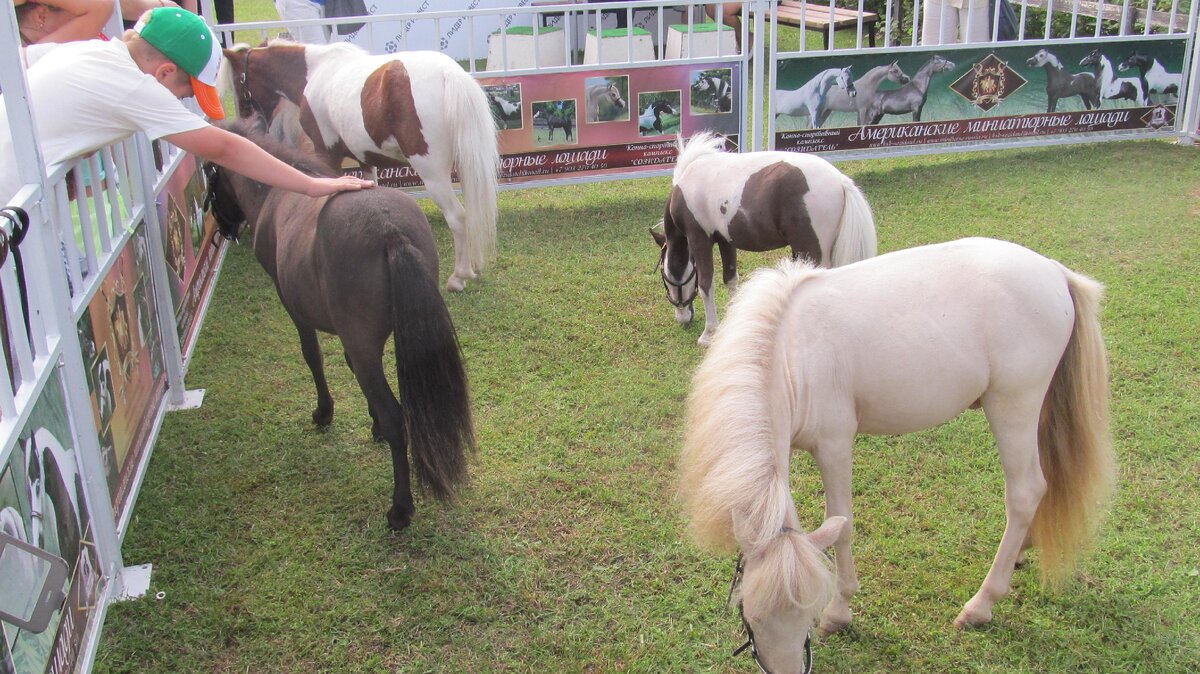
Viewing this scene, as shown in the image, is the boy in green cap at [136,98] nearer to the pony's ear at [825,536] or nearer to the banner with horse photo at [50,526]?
the banner with horse photo at [50,526]

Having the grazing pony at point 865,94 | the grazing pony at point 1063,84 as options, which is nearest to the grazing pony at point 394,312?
the grazing pony at point 865,94

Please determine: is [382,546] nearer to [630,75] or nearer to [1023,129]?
[630,75]

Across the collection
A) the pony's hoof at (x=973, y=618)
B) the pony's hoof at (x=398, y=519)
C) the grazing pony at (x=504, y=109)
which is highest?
the grazing pony at (x=504, y=109)

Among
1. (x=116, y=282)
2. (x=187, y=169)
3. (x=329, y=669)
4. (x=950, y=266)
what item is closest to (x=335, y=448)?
(x=116, y=282)

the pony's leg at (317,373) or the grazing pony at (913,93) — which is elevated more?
the grazing pony at (913,93)

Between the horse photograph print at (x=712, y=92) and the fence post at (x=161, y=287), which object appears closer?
the fence post at (x=161, y=287)

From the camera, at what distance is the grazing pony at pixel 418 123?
573cm

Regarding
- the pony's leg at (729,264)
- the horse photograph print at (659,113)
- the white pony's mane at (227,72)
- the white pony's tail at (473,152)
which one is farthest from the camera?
the horse photograph print at (659,113)

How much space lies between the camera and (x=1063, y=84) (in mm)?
8203

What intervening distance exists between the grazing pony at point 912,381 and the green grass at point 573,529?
29 centimetres

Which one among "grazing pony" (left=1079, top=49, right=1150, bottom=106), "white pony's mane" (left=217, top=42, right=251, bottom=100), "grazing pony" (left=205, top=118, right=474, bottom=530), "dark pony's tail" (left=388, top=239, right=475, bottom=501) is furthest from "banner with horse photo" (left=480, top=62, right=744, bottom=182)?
"dark pony's tail" (left=388, top=239, right=475, bottom=501)

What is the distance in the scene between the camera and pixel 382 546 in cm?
342

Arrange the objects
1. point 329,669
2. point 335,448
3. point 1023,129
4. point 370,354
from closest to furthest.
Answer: point 329,669 → point 370,354 → point 335,448 → point 1023,129

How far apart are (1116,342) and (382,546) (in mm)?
3866
